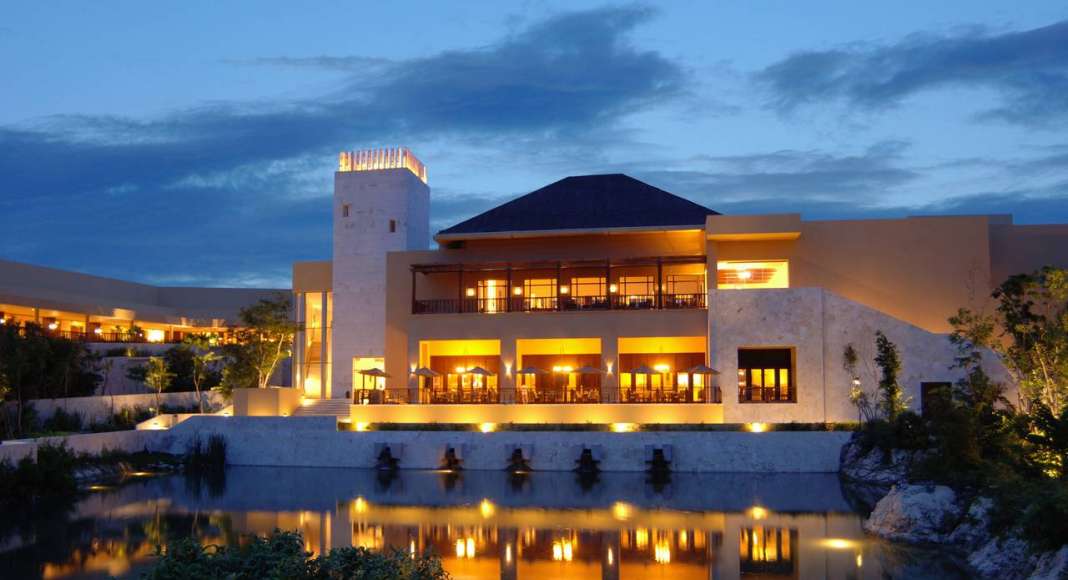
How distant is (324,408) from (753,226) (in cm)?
1663

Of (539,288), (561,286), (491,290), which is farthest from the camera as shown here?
(491,290)

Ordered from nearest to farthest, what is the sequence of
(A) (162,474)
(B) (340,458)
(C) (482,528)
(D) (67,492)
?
(C) (482,528) → (D) (67,492) → (A) (162,474) → (B) (340,458)

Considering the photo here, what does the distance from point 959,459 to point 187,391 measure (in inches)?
1296

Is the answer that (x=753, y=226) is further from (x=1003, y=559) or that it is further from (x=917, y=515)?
(x=1003, y=559)

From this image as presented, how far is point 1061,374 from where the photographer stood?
2019cm

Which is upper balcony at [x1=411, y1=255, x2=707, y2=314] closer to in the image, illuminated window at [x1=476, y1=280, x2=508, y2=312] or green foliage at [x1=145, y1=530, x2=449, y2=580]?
illuminated window at [x1=476, y1=280, x2=508, y2=312]

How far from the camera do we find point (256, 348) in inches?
1475

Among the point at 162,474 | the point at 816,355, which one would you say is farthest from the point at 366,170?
the point at 816,355

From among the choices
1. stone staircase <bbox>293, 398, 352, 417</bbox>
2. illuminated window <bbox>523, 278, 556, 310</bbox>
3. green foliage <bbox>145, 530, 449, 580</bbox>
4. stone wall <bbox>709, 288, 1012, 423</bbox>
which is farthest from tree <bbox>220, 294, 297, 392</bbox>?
green foliage <bbox>145, 530, 449, 580</bbox>

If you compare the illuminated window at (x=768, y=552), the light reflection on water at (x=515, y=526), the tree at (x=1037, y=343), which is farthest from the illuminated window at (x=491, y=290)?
the illuminated window at (x=768, y=552)

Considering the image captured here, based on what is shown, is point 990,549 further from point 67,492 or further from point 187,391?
point 187,391

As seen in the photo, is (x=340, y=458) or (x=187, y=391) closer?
(x=340, y=458)

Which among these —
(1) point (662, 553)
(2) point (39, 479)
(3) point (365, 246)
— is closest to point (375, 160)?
(3) point (365, 246)

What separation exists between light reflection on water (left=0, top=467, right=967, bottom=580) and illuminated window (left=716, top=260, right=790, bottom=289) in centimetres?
1163
